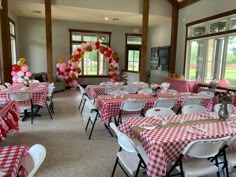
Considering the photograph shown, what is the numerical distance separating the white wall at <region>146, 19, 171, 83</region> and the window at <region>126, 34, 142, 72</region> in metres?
0.74

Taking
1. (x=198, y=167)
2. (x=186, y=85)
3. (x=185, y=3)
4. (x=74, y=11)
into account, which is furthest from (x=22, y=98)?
(x=185, y=3)

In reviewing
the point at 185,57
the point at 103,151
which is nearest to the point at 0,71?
the point at 103,151

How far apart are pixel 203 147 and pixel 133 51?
970 cm

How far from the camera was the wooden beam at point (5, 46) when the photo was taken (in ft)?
20.9

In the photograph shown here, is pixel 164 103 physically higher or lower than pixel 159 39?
lower

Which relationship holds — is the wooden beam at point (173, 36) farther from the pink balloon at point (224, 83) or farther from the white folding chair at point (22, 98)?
the white folding chair at point (22, 98)

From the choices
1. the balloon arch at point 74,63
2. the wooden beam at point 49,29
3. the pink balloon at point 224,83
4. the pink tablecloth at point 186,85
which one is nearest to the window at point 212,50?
the pink balloon at point 224,83

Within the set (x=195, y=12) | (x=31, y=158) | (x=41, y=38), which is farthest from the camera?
(x=41, y=38)

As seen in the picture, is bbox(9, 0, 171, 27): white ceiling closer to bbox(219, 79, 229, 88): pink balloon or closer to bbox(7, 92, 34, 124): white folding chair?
bbox(219, 79, 229, 88): pink balloon

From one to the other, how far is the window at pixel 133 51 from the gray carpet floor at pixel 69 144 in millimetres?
6713

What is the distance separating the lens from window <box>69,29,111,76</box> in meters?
9.89

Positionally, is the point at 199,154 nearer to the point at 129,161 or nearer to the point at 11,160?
the point at 129,161

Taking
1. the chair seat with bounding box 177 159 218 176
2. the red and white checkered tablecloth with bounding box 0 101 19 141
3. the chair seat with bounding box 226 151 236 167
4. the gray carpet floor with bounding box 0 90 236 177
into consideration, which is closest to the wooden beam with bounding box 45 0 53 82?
the gray carpet floor with bounding box 0 90 236 177

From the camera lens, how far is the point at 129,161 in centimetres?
196
